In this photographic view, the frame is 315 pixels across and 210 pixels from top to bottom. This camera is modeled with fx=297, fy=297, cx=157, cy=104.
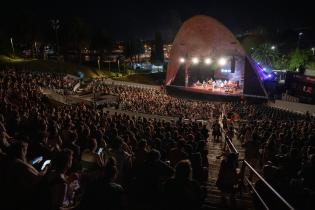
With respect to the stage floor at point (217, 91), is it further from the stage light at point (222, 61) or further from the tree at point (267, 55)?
the tree at point (267, 55)

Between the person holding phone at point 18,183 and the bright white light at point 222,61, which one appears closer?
the person holding phone at point 18,183

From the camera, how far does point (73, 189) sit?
163 inches

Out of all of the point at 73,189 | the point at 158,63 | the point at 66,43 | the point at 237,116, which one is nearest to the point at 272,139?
the point at 73,189

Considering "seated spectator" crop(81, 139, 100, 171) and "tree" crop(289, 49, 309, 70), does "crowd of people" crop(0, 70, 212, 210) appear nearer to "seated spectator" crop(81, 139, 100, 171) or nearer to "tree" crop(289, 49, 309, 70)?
"seated spectator" crop(81, 139, 100, 171)

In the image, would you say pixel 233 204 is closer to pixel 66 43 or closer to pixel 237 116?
pixel 237 116

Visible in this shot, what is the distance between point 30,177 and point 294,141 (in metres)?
→ 7.69

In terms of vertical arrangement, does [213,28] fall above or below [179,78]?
above

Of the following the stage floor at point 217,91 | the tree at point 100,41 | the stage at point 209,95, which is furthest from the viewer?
the tree at point 100,41

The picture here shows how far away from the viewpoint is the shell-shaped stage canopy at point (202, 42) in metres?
38.0

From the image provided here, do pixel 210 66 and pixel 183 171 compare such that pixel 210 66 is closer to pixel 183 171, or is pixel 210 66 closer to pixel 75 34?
pixel 75 34

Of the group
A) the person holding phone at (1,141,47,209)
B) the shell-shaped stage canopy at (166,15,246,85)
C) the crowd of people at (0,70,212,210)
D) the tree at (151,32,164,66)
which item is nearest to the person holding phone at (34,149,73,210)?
the crowd of people at (0,70,212,210)

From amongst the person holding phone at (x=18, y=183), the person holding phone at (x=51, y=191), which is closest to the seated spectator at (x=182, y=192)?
the person holding phone at (x=51, y=191)

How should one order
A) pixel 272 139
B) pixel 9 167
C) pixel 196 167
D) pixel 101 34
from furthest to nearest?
pixel 101 34
pixel 272 139
pixel 196 167
pixel 9 167

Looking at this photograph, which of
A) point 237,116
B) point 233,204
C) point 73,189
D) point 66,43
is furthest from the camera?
point 66,43
